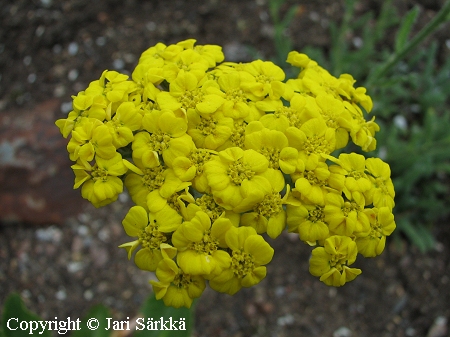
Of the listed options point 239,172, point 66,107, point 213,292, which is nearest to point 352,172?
point 239,172

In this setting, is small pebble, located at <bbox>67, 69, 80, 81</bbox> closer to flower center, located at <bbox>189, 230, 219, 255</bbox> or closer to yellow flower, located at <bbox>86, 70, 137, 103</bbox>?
yellow flower, located at <bbox>86, 70, 137, 103</bbox>

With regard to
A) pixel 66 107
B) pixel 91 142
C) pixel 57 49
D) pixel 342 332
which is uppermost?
pixel 91 142

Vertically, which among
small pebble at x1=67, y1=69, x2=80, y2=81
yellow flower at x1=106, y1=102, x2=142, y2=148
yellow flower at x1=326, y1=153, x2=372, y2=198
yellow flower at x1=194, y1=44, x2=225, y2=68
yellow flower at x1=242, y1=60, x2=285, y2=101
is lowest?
small pebble at x1=67, y1=69, x2=80, y2=81

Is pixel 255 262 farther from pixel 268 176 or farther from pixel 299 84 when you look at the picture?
A: pixel 299 84

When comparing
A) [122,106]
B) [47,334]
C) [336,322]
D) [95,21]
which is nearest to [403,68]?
[336,322]

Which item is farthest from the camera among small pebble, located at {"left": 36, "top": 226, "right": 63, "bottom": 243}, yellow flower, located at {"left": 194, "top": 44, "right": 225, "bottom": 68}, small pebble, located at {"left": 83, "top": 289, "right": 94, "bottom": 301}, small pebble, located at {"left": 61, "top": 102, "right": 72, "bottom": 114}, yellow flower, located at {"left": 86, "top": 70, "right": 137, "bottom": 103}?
small pebble, located at {"left": 61, "top": 102, "right": 72, "bottom": 114}

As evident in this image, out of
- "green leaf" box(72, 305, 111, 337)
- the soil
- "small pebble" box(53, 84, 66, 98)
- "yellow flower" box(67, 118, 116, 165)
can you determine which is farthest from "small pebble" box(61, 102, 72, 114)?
"yellow flower" box(67, 118, 116, 165)

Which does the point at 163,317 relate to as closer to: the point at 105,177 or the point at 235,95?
the point at 105,177
